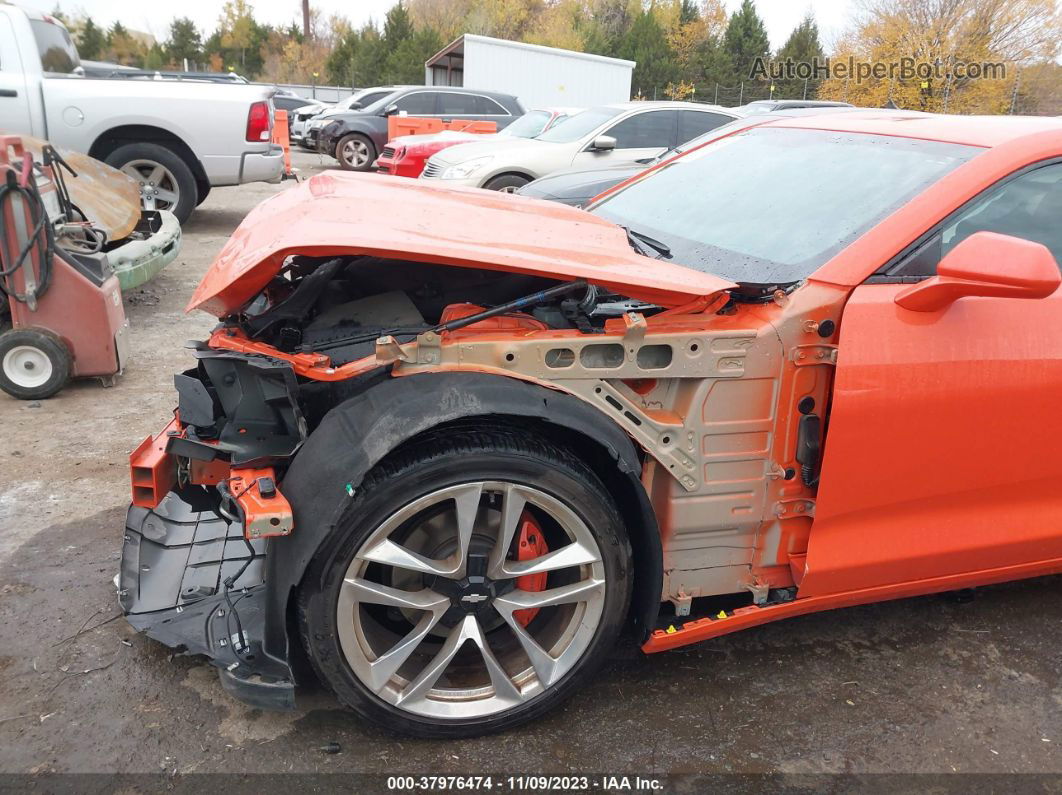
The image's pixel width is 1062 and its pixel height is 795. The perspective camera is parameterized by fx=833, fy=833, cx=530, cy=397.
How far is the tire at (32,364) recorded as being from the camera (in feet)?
15.1

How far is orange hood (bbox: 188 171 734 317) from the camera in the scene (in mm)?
2092

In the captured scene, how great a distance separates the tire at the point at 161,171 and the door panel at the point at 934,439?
788cm

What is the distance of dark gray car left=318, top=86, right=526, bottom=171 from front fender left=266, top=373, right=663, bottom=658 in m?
15.7

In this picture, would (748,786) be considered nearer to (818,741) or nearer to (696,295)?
(818,741)

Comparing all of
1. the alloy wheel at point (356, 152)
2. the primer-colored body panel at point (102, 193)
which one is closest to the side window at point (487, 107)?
the alloy wheel at point (356, 152)

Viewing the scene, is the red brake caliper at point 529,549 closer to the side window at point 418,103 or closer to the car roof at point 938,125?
the car roof at point 938,125

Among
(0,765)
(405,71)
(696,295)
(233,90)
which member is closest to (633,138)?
(233,90)

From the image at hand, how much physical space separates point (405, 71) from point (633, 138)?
3459cm

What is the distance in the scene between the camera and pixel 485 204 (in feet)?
9.53

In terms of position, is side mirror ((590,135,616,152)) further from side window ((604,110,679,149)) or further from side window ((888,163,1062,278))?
side window ((888,163,1062,278))

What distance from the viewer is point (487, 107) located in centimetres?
1755

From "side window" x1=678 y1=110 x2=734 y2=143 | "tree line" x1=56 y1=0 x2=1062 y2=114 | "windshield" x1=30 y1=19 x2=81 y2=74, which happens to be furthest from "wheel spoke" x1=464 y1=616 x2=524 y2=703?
"tree line" x1=56 y1=0 x2=1062 y2=114

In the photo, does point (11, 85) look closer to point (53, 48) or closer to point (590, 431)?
point (53, 48)

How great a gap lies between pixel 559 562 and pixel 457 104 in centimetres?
1672
